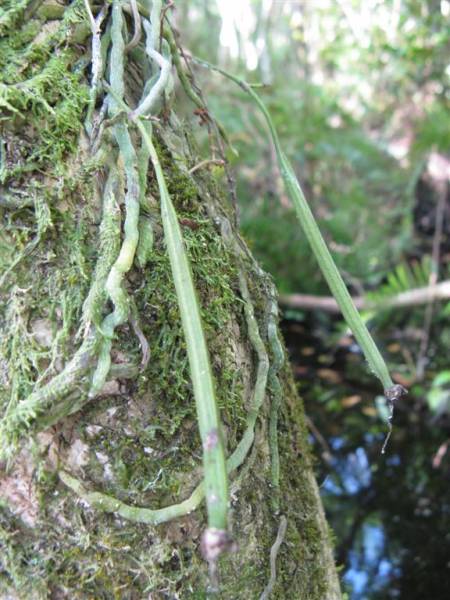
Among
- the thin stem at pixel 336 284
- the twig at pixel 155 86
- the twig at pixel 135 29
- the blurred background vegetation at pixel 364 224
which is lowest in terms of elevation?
the thin stem at pixel 336 284

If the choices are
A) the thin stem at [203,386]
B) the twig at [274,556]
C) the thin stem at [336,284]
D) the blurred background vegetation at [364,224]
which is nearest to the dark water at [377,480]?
the blurred background vegetation at [364,224]

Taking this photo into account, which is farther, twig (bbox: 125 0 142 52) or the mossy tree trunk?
twig (bbox: 125 0 142 52)

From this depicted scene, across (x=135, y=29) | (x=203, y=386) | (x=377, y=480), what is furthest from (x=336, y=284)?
(x=377, y=480)

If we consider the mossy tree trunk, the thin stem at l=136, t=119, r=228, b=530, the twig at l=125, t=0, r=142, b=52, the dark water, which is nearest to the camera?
the thin stem at l=136, t=119, r=228, b=530

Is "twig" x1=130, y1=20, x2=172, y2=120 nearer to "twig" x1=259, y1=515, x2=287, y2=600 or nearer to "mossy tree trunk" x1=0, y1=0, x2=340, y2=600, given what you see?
"mossy tree trunk" x1=0, y1=0, x2=340, y2=600

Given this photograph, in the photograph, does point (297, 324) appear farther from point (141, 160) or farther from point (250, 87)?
point (141, 160)

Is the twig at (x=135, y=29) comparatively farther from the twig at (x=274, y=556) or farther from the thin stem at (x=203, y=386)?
the twig at (x=274, y=556)

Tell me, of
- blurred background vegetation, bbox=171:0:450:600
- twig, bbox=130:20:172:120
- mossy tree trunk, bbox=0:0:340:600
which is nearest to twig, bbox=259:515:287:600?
mossy tree trunk, bbox=0:0:340:600
